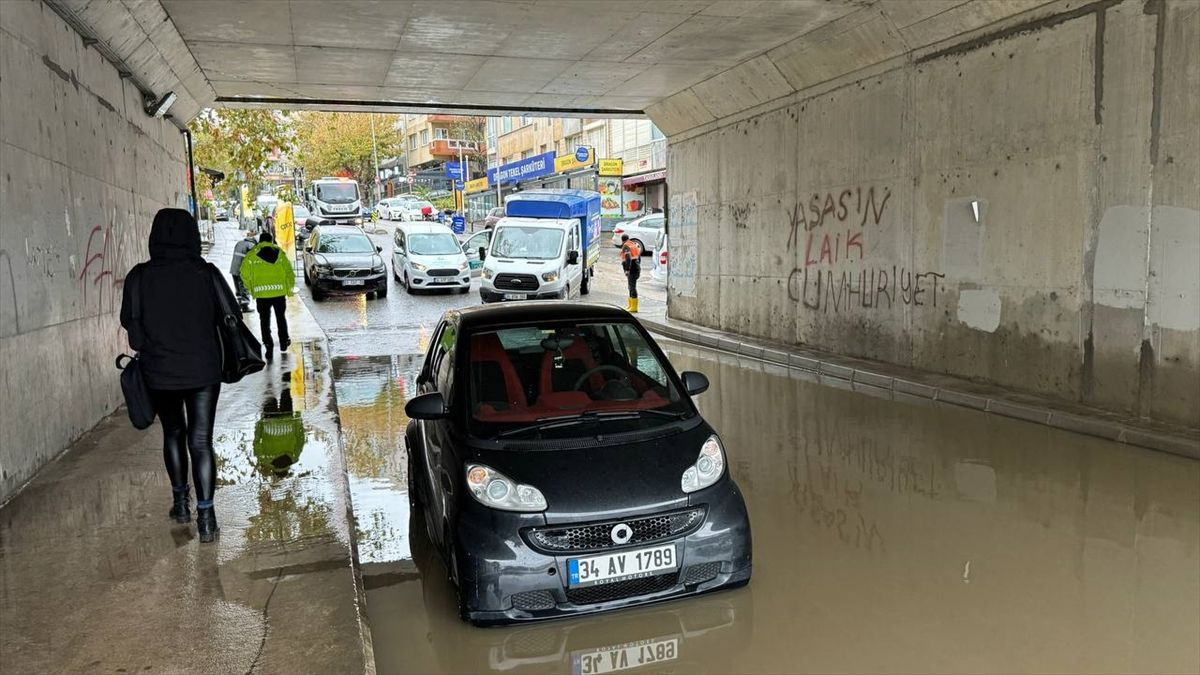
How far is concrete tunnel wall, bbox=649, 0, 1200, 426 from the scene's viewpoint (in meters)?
7.46

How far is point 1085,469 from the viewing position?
6.67 m

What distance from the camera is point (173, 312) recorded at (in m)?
4.66

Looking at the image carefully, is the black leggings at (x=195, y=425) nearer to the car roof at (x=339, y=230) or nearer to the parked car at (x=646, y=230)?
the car roof at (x=339, y=230)

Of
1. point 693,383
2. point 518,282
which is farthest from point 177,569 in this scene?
point 518,282

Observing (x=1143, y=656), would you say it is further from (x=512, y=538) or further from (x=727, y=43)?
(x=727, y=43)

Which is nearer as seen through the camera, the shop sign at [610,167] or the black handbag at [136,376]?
the black handbag at [136,376]

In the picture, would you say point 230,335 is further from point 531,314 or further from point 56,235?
point 56,235

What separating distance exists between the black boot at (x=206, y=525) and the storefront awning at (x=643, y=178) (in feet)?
122

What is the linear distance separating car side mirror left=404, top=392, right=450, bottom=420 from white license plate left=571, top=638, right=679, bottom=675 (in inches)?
59.3

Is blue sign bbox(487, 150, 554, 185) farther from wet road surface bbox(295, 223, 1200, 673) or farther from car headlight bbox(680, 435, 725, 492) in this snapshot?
car headlight bbox(680, 435, 725, 492)

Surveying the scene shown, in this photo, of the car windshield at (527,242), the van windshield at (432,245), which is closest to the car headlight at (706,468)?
the car windshield at (527,242)

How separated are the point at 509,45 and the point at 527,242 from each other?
10.3m

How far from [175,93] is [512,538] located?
1147 centimetres

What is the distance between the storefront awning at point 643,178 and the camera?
135 ft
